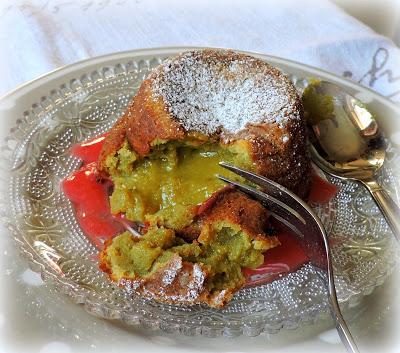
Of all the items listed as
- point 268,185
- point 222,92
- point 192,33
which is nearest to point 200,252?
point 268,185

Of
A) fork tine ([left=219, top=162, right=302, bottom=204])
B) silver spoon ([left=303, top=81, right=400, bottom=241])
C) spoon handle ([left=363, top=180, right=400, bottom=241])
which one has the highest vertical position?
fork tine ([left=219, top=162, right=302, bottom=204])

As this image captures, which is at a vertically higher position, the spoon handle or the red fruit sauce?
the red fruit sauce

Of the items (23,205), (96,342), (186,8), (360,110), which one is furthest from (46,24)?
(96,342)

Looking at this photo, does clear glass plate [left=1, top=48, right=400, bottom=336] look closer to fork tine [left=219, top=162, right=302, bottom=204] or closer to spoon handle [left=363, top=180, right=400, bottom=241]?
spoon handle [left=363, top=180, right=400, bottom=241]

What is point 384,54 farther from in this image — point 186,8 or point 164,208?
point 164,208

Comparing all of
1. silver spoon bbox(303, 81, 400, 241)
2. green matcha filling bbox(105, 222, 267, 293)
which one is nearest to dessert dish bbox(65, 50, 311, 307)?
green matcha filling bbox(105, 222, 267, 293)

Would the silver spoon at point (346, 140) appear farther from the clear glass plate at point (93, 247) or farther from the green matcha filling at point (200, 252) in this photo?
the green matcha filling at point (200, 252)

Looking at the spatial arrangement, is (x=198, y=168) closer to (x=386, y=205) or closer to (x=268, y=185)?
(x=268, y=185)
